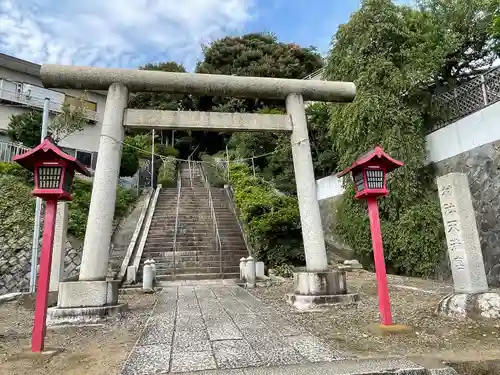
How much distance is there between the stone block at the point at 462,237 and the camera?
17.9 feet

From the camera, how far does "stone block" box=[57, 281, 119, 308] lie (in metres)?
5.83

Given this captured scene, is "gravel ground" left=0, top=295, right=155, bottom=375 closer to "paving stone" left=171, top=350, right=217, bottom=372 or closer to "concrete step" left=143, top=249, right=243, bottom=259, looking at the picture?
"paving stone" left=171, top=350, right=217, bottom=372

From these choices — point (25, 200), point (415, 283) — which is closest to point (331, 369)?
point (415, 283)

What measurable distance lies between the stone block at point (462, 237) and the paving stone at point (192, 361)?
4.33 metres

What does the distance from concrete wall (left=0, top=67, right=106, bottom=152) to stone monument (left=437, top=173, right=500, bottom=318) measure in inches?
838

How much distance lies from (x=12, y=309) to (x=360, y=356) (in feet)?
24.5

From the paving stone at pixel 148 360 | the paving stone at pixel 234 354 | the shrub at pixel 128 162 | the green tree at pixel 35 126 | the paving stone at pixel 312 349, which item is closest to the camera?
the paving stone at pixel 148 360

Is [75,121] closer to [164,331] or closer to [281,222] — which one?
[281,222]

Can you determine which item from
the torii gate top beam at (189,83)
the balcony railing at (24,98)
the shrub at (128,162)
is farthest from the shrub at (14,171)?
the torii gate top beam at (189,83)

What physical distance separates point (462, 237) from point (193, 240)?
10.7m

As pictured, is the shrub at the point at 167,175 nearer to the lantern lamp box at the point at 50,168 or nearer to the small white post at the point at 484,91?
the small white post at the point at 484,91

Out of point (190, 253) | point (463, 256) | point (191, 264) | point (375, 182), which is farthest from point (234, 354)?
point (190, 253)

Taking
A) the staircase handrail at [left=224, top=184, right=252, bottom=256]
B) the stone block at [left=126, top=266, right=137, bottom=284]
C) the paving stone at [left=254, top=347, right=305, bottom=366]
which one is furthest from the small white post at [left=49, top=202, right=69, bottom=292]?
the staircase handrail at [left=224, top=184, right=252, bottom=256]

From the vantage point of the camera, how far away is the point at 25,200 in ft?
45.8
